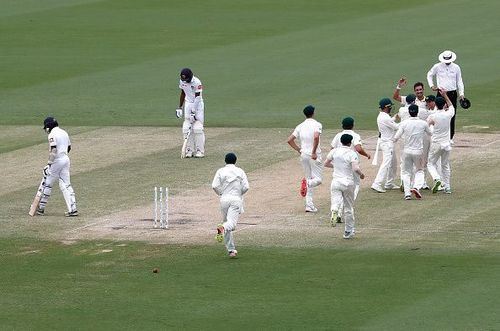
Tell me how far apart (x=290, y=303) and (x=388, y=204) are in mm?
7952

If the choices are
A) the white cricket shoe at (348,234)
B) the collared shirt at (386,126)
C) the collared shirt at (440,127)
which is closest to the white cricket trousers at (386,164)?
the collared shirt at (386,126)

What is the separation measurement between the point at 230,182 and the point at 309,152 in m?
3.87

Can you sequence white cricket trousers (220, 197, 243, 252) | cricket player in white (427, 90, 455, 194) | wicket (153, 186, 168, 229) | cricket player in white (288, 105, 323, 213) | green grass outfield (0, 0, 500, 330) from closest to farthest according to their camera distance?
green grass outfield (0, 0, 500, 330) < white cricket trousers (220, 197, 243, 252) < wicket (153, 186, 168, 229) < cricket player in white (288, 105, 323, 213) < cricket player in white (427, 90, 455, 194)

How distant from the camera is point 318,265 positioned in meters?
26.0

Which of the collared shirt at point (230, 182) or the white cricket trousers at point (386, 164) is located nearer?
the collared shirt at point (230, 182)

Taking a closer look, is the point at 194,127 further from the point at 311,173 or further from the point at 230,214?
the point at 230,214

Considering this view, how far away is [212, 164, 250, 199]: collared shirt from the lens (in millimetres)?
26609

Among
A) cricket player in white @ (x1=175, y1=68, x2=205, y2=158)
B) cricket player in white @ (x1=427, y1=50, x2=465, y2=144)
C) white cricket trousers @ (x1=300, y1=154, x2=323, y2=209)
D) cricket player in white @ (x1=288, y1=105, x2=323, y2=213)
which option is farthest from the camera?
cricket player in white @ (x1=427, y1=50, x2=465, y2=144)

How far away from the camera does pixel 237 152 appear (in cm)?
3738

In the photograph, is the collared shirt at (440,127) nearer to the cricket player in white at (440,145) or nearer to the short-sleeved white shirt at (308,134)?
the cricket player in white at (440,145)

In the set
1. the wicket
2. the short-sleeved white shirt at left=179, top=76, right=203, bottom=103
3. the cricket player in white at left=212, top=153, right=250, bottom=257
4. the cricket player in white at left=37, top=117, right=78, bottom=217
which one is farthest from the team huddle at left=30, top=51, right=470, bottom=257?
the short-sleeved white shirt at left=179, top=76, right=203, bottom=103

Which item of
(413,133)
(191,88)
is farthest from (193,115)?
(413,133)

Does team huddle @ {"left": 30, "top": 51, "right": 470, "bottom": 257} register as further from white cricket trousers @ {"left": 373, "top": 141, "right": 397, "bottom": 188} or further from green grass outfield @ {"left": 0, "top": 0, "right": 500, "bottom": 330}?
green grass outfield @ {"left": 0, "top": 0, "right": 500, "bottom": 330}

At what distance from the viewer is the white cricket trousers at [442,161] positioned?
31.7 metres
